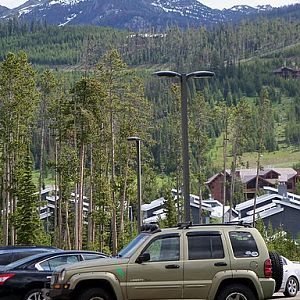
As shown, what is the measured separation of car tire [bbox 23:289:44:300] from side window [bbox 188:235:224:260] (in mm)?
4467

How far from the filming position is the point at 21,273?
734 inches

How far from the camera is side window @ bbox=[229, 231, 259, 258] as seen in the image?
1612 centimetres

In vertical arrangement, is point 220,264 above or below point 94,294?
above

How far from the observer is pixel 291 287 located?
2467 cm

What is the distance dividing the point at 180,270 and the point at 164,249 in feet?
1.83

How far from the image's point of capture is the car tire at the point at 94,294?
1565cm

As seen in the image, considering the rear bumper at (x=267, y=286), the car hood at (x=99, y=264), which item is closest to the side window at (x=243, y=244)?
the rear bumper at (x=267, y=286)

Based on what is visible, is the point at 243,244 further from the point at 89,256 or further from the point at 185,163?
the point at 185,163

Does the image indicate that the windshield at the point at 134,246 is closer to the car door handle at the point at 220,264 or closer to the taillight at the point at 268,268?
the car door handle at the point at 220,264

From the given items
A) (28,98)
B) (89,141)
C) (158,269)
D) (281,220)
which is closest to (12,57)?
(28,98)

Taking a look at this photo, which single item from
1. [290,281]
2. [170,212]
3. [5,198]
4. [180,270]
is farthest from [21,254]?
[170,212]

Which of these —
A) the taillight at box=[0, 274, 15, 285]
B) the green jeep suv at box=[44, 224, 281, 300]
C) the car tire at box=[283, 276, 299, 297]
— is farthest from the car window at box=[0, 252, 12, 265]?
the car tire at box=[283, 276, 299, 297]

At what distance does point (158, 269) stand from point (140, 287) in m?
0.50

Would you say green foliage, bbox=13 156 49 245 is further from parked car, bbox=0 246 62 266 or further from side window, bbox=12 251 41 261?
side window, bbox=12 251 41 261
